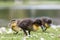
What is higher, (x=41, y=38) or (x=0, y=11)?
(x=41, y=38)

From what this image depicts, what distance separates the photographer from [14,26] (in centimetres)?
596

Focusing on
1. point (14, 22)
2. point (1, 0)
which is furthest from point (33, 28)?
point (1, 0)

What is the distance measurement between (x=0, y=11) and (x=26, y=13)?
4.54ft

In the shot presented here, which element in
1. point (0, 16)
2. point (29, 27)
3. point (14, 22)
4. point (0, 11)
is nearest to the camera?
point (29, 27)

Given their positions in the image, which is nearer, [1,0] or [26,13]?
[26,13]

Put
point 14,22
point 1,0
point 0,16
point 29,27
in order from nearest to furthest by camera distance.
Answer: point 29,27 < point 14,22 < point 0,16 < point 1,0

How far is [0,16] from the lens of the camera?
12727 mm

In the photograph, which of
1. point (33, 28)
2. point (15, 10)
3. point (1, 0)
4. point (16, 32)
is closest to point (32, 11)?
point (15, 10)

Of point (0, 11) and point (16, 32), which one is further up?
point (16, 32)

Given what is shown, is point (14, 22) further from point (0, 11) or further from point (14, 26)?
point (0, 11)

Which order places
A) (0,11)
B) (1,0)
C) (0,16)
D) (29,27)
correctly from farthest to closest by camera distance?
(1,0) < (0,11) < (0,16) < (29,27)

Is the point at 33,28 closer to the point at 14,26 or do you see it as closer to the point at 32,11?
the point at 14,26

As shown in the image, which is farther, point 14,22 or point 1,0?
point 1,0

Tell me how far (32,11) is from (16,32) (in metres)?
6.72
